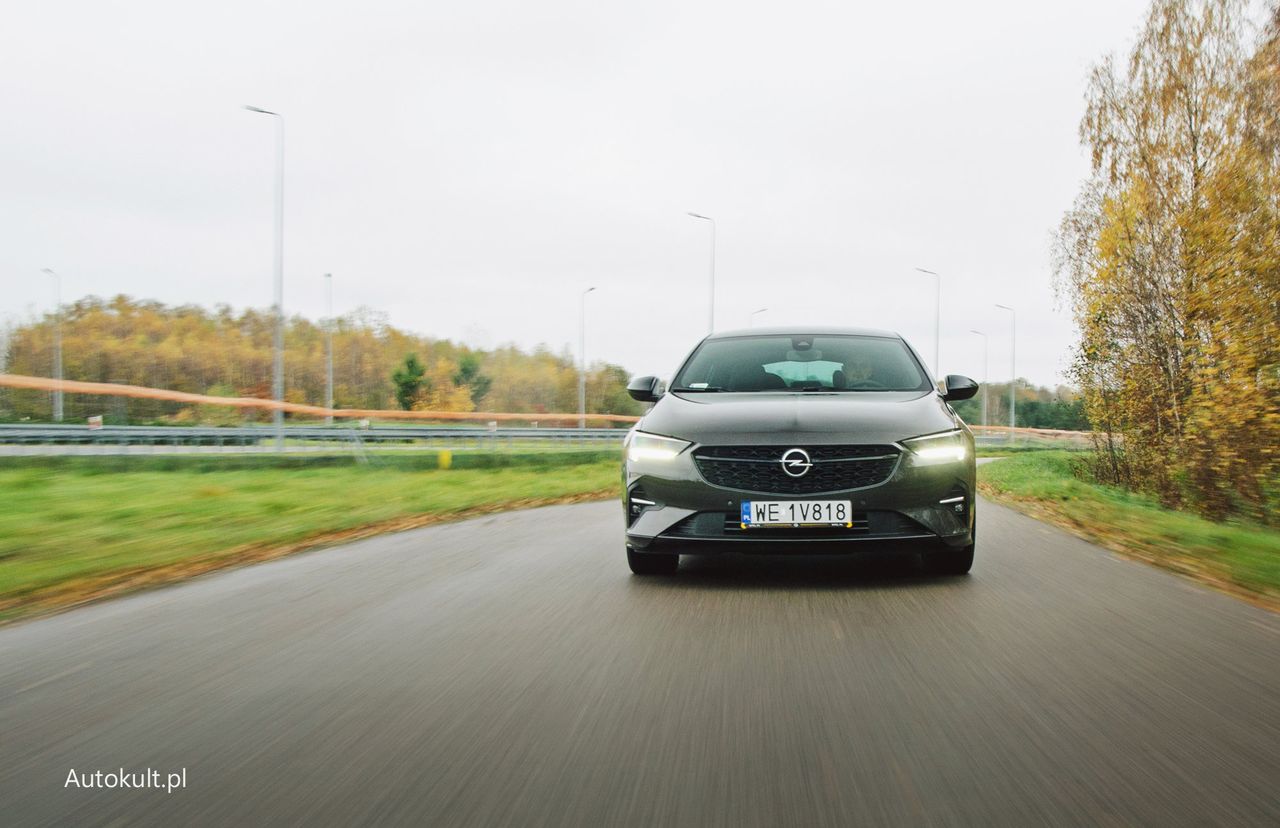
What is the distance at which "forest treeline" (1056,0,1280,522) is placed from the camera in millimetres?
12617

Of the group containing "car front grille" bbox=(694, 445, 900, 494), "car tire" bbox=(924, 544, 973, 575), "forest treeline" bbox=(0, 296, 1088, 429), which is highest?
"forest treeline" bbox=(0, 296, 1088, 429)

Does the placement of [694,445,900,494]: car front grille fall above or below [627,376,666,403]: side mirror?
below

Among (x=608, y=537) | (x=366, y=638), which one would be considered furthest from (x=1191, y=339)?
(x=366, y=638)

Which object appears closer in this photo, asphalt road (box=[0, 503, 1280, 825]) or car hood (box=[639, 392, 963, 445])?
asphalt road (box=[0, 503, 1280, 825])

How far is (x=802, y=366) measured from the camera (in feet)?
24.3

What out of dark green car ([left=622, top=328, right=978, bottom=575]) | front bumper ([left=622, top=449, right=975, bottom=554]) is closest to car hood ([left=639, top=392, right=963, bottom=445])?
dark green car ([left=622, top=328, right=978, bottom=575])

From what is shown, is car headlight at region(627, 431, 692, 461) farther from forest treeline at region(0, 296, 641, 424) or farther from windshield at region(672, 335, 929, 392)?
forest treeline at region(0, 296, 641, 424)

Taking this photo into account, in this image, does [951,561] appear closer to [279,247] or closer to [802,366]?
[802,366]

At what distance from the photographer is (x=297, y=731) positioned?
318 centimetres

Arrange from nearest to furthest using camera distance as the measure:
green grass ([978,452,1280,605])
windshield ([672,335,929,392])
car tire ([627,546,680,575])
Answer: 1. car tire ([627,546,680,575])
2. green grass ([978,452,1280,605])
3. windshield ([672,335,929,392])

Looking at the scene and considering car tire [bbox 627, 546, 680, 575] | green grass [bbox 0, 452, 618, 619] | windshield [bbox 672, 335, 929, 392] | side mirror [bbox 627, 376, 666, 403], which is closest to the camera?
car tire [bbox 627, 546, 680, 575]

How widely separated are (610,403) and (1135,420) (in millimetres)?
68603

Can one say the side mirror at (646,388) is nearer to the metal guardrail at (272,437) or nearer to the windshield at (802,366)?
the windshield at (802,366)

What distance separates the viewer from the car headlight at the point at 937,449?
5.88m
